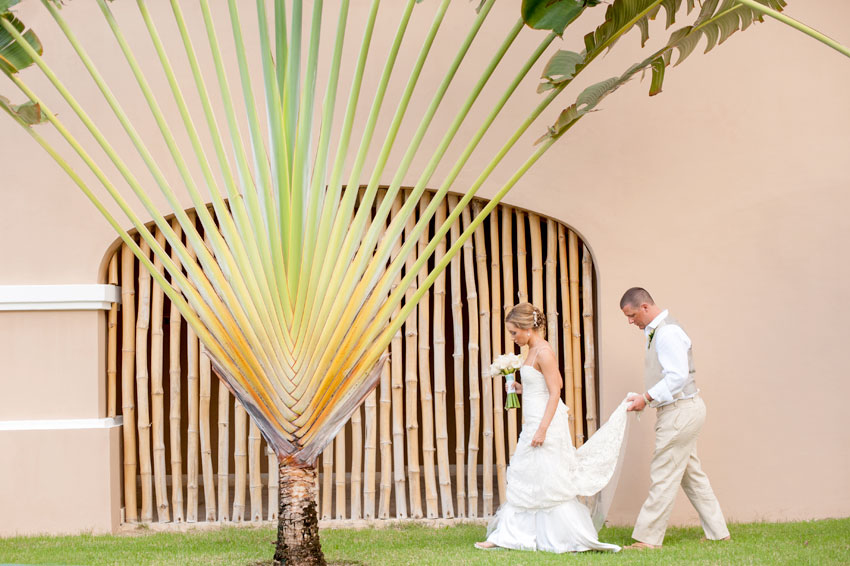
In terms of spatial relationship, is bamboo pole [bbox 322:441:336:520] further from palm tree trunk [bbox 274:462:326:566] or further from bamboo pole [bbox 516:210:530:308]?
palm tree trunk [bbox 274:462:326:566]

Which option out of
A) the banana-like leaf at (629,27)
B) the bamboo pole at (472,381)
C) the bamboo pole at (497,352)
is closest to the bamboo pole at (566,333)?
the bamboo pole at (497,352)

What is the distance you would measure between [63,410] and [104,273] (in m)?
1.10

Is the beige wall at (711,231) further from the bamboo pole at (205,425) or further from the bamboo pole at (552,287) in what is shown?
the bamboo pole at (205,425)

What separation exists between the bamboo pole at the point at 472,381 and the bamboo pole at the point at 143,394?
2.50 metres

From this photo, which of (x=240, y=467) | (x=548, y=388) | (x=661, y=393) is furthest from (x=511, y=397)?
(x=240, y=467)

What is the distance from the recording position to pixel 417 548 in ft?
19.0

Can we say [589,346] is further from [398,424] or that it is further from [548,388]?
[398,424]

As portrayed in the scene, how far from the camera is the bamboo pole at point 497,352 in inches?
269

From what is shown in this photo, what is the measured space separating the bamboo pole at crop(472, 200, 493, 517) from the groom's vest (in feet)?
4.42

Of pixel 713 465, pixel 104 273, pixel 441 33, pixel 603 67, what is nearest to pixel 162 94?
pixel 104 273

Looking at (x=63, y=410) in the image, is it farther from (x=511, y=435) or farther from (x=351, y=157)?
(x=511, y=435)

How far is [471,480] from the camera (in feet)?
22.3

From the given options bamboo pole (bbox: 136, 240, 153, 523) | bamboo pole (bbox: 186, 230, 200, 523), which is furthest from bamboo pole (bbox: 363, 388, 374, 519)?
bamboo pole (bbox: 136, 240, 153, 523)

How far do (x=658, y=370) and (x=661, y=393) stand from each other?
273mm
